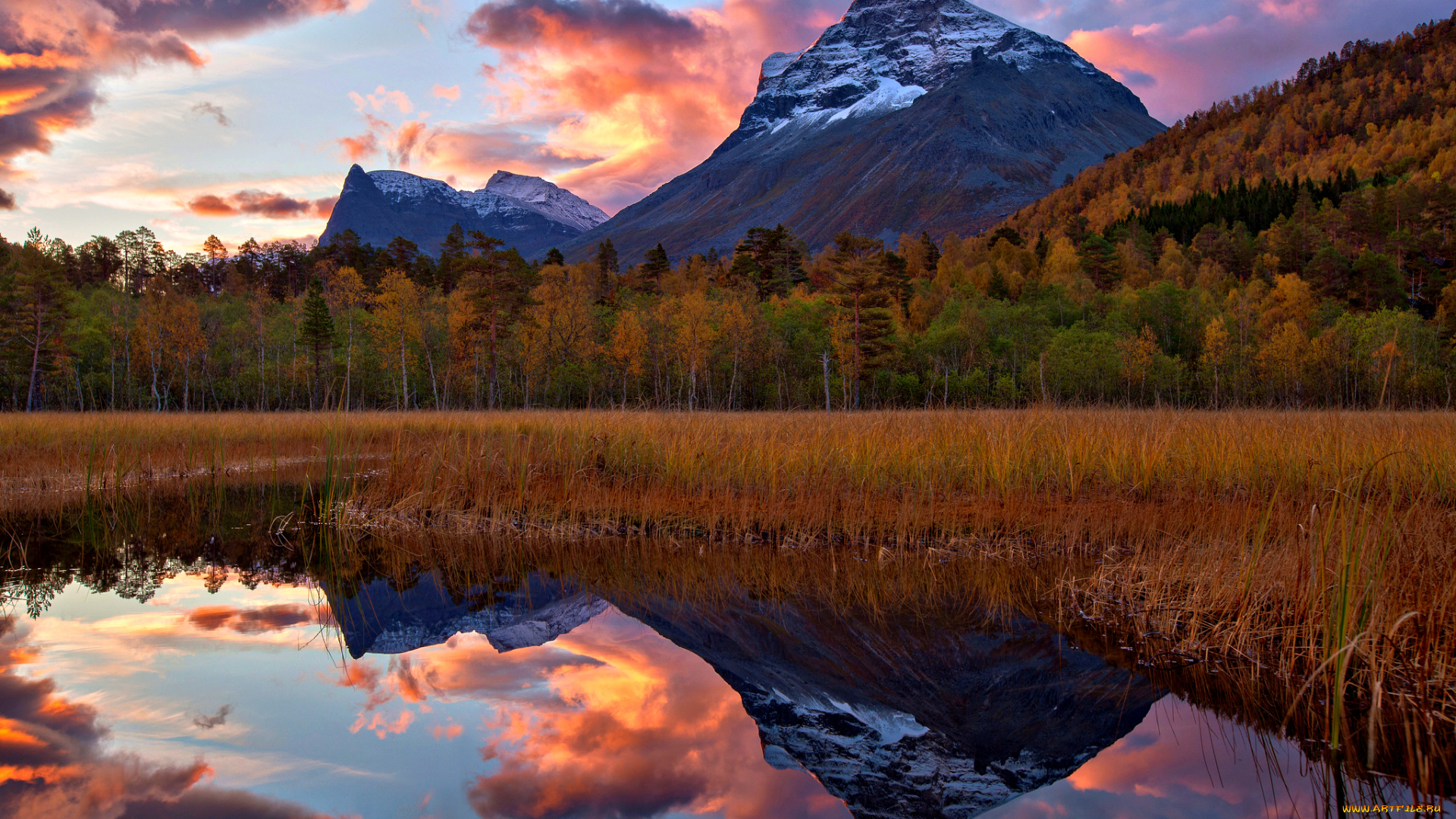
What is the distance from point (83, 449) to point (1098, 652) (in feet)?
68.0

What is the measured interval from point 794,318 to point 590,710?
6019 cm

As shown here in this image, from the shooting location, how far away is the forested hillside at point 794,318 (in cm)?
4912

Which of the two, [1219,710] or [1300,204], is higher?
[1300,204]

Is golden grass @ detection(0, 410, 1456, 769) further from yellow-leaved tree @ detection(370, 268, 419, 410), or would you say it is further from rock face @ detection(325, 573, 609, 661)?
yellow-leaved tree @ detection(370, 268, 419, 410)

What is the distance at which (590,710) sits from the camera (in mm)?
5023

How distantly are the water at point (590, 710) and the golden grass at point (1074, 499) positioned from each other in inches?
39.0

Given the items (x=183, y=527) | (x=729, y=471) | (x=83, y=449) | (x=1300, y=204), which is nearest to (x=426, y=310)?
(x=83, y=449)

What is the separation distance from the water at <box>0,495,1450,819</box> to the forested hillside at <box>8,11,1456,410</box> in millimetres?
21400

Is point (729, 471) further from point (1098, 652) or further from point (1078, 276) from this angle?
point (1078, 276)

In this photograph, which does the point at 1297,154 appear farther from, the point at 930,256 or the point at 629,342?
the point at 629,342

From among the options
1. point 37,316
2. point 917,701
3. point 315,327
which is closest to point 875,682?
point 917,701

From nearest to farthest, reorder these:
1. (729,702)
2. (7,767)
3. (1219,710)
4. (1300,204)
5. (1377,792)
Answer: (1377,792), (7,767), (1219,710), (729,702), (1300,204)

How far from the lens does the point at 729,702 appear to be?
16.7ft

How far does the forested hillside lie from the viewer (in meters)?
49.1
